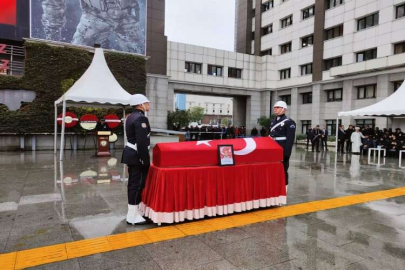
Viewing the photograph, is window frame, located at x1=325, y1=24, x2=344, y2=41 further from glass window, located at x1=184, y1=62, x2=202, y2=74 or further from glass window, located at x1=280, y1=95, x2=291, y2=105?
glass window, located at x1=184, y1=62, x2=202, y2=74

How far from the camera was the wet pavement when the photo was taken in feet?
10.9

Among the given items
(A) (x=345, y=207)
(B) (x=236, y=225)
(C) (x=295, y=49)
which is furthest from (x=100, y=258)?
(C) (x=295, y=49)

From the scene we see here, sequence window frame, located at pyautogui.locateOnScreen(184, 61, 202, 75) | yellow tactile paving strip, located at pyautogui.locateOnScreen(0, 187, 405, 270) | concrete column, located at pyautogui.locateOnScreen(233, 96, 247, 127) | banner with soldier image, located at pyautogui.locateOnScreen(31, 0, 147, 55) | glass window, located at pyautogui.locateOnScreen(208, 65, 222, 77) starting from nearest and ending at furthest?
yellow tactile paving strip, located at pyautogui.locateOnScreen(0, 187, 405, 270), banner with soldier image, located at pyautogui.locateOnScreen(31, 0, 147, 55), window frame, located at pyautogui.locateOnScreen(184, 61, 202, 75), glass window, located at pyautogui.locateOnScreen(208, 65, 222, 77), concrete column, located at pyautogui.locateOnScreen(233, 96, 247, 127)

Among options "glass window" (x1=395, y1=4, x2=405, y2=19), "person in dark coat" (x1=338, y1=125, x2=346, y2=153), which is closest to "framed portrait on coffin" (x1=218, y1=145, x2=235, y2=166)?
"person in dark coat" (x1=338, y1=125, x2=346, y2=153)

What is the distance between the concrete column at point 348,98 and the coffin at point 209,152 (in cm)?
2619

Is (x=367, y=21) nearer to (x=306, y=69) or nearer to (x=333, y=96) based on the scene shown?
(x=333, y=96)

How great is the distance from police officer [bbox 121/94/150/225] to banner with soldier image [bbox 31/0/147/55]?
20.3 m

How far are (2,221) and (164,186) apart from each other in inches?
104

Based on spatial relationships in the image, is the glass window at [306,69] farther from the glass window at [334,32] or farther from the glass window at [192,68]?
the glass window at [192,68]

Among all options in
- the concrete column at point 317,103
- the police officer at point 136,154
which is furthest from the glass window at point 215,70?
the police officer at point 136,154

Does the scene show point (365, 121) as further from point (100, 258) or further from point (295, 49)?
point (100, 258)

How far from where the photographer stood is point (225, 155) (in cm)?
490

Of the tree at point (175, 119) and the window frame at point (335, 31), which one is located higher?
the window frame at point (335, 31)

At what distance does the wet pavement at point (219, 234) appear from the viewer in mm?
3328
